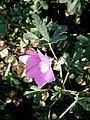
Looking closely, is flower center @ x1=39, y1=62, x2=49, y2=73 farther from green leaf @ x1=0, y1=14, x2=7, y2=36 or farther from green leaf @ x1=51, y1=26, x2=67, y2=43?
green leaf @ x1=0, y1=14, x2=7, y2=36

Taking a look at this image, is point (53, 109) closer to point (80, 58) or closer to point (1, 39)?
point (80, 58)

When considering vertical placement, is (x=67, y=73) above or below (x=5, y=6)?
below

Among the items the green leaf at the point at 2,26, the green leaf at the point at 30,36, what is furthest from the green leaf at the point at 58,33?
the green leaf at the point at 2,26

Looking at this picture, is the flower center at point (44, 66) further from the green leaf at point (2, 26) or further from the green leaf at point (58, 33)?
the green leaf at point (2, 26)

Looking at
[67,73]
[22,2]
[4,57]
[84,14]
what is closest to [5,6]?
[22,2]

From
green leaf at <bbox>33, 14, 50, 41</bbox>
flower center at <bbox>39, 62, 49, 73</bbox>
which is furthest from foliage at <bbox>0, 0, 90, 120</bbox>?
flower center at <bbox>39, 62, 49, 73</bbox>

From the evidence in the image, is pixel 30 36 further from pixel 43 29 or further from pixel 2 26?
pixel 2 26

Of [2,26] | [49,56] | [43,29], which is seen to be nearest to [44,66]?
[43,29]
